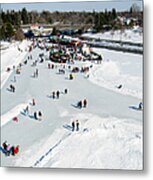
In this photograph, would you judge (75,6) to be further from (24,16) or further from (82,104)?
(82,104)

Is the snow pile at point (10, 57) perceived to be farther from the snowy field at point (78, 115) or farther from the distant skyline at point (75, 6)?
the distant skyline at point (75, 6)

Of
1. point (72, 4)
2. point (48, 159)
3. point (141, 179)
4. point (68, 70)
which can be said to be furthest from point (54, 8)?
point (141, 179)

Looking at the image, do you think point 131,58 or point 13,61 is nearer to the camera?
point 131,58

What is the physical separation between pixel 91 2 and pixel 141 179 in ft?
3.03

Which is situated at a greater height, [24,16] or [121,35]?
[24,16]

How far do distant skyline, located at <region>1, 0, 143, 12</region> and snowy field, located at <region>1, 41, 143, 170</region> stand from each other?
0.21 metres

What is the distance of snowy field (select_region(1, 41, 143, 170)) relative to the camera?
2.47 meters

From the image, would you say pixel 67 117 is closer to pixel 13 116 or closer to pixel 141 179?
pixel 13 116

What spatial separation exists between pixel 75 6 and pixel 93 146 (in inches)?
28.4

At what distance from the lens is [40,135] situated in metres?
2.61

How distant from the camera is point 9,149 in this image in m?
2.63

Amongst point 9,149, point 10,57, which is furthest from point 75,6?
point 9,149

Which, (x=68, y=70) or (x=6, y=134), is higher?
(x=68, y=70)

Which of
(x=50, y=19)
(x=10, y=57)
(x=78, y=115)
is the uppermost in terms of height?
(x=50, y=19)
